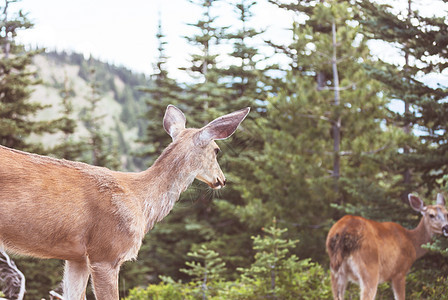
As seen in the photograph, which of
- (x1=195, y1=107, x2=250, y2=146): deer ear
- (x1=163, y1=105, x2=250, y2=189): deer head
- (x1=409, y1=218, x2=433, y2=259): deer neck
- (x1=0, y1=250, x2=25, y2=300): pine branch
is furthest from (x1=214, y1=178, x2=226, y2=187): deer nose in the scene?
(x1=409, y1=218, x2=433, y2=259): deer neck

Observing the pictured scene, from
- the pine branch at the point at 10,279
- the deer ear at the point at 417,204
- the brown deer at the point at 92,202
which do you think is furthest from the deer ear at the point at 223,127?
the deer ear at the point at 417,204

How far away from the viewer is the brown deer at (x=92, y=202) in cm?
284

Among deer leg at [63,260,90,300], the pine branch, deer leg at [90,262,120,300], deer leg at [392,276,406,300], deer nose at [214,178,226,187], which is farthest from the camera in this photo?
deer leg at [392,276,406,300]

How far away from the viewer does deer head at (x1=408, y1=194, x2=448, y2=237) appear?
6965mm

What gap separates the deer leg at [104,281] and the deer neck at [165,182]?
439 millimetres

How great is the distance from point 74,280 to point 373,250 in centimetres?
449

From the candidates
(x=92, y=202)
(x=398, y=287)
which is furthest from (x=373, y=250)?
(x=92, y=202)

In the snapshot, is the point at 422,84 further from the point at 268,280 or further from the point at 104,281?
the point at 104,281

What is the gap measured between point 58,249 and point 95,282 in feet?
0.98

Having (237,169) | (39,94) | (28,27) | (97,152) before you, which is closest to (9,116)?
(28,27)

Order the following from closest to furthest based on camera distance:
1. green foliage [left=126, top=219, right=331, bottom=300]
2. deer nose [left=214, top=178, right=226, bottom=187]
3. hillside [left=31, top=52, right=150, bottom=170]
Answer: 1. deer nose [left=214, top=178, right=226, bottom=187]
2. green foliage [left=126, top=219, right=331, bottom=300]
3. hillside [left=31, top=52, right=150, bottom=170]

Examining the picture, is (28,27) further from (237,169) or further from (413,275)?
(413,275)

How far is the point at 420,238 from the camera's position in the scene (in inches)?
289

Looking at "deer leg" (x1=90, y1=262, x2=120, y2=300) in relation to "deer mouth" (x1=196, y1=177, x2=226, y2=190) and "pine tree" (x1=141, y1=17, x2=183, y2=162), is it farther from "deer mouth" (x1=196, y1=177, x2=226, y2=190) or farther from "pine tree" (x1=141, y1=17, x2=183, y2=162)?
"pine tree" (x1=141, y1=17, x2=183, y2=162)
